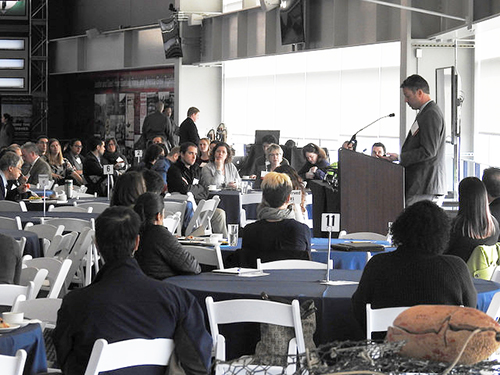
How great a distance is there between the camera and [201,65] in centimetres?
2400

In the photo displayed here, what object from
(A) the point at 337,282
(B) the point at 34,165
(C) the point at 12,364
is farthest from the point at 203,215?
(C) the point at 12,364

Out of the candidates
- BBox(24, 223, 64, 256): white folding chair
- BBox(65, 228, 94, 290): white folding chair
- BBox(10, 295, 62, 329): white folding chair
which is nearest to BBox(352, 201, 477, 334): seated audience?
BBox(10, 295, 62, 329): white folding chair

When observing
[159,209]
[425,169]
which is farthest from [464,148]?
[159,209]

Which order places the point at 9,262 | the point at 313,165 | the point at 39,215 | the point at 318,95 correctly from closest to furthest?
the point at 9,262 → the point at 39,215 → the point at 313,165 → the point at 318,95

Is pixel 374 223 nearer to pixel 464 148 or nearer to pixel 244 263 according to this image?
pixel 244 263

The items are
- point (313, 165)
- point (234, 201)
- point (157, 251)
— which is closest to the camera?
point (157, 251)

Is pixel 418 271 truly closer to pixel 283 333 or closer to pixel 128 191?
pixel 283 333

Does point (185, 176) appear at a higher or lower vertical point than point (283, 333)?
higher

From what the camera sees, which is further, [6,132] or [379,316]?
[6,132]

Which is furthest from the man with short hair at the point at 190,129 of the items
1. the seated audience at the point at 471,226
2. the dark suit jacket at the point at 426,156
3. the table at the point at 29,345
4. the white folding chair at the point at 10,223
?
the table at the point at 29,345

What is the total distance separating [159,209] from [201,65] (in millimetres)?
18580

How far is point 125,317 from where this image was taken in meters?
3.72

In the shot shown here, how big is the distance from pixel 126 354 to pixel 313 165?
1025 centimetres

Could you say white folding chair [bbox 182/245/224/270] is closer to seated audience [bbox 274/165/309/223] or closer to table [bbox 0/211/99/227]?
seated audience [bbox 274/165/309/223]
